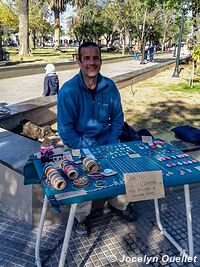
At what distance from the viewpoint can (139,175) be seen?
2.05m

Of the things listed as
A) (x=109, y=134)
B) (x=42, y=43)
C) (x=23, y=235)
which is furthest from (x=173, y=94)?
(x=42, y=43)

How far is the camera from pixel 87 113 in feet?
9.59

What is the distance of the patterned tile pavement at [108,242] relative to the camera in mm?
2643

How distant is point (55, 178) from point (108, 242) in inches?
49.8

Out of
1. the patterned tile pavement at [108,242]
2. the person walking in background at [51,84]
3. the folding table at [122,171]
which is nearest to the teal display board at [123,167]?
the folding table at [122,171]

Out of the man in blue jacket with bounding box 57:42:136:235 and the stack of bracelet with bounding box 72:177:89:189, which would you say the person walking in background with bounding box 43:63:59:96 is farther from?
the stack of bracelet with bounding box 72:177:89:189

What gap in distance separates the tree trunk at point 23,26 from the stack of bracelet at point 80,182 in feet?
73.0

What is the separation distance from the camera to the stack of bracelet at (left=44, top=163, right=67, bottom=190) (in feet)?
6.18

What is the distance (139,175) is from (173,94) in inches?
338

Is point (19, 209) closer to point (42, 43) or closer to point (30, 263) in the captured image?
point (30, 263)

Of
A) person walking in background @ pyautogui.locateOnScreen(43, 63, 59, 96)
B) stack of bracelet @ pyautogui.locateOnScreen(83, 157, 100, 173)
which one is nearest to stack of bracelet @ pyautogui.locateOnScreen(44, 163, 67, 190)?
stack of bracelet @ pyautogui.locateOnScreen(83, 157, 100, 173)

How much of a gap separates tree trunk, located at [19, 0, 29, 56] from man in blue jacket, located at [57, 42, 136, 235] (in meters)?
21.1

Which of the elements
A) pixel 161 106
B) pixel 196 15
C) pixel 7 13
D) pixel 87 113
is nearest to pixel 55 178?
pixel 87 113

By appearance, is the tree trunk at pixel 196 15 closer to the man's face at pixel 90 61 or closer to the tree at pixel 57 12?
the man's face at pixel 90 61
